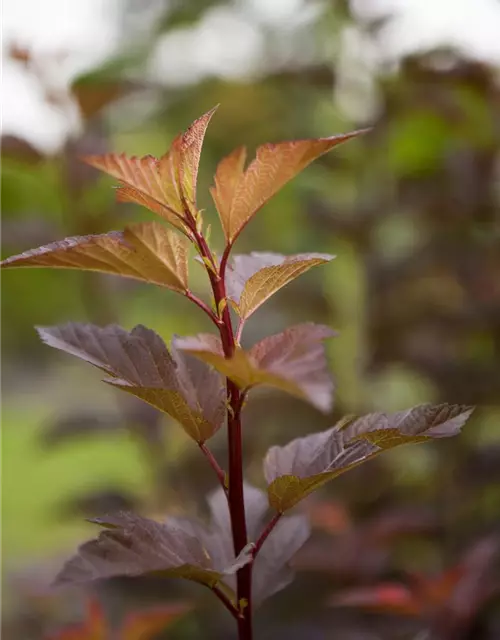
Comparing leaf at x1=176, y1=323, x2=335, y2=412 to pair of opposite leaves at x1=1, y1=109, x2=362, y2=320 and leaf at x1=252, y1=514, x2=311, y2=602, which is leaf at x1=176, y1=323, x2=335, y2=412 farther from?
leaf at x1=252, y1=514, x2=311, y2=602

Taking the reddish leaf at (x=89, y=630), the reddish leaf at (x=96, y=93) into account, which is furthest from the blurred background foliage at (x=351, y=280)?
the reddish leaf at (x=89, y=630)

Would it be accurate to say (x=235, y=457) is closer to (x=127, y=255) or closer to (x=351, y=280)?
(x=127, y=255)

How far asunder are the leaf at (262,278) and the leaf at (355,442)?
93 millimetres

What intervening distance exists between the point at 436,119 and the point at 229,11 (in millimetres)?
592

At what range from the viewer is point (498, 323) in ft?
3.96

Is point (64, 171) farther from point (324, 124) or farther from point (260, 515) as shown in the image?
point (324, 124)

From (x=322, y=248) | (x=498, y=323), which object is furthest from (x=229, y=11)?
(x=498, y=323)

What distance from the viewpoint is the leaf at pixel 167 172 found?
38 cm

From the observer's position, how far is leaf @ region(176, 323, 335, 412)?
31 cm

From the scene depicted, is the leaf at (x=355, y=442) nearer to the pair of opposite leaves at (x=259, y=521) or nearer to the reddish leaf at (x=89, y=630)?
the pair of opposite leaves at (x=259, y=521)

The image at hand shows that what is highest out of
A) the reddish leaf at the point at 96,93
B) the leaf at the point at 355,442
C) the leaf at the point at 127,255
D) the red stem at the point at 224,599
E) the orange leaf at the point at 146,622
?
the reddish leaf at the point at 96,93

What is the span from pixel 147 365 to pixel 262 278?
0.27 ft

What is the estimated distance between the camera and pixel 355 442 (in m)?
0.43

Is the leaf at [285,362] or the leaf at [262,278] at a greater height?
the leaf at [262,278]
